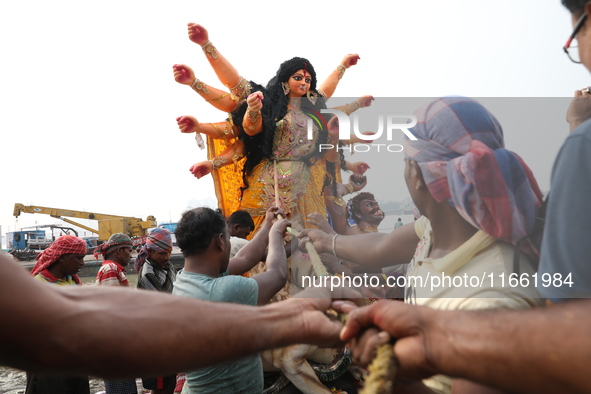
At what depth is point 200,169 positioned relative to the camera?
4211 millimetres

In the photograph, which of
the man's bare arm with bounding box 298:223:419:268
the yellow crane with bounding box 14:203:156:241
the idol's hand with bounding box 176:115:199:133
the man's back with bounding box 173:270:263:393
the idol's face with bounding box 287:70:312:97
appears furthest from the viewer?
the yellow crane with bounding box 14:203:156:241

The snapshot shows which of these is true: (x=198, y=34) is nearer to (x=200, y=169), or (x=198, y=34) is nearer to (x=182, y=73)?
(x=182, y=73)

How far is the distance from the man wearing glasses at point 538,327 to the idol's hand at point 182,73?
321cm

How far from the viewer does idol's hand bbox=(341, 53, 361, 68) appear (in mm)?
4114

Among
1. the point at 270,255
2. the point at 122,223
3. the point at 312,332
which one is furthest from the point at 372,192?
the point at 122,223

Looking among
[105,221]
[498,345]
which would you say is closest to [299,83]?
[498,345]

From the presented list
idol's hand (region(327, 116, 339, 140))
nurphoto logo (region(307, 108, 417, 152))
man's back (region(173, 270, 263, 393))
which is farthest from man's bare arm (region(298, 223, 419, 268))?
man's back (region(173, 270, 263, 393))

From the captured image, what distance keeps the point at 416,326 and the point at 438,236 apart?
1.40ft

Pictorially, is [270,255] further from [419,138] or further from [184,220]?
[419,138]

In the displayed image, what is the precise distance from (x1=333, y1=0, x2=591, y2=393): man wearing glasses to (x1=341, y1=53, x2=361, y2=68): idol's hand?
3.00 meters

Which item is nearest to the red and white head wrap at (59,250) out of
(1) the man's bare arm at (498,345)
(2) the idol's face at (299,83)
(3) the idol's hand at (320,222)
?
(2) the idol's face at (299,83)

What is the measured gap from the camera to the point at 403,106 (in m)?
1.52

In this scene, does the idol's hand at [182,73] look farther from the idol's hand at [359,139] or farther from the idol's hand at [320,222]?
the idol's hand at [359,139]

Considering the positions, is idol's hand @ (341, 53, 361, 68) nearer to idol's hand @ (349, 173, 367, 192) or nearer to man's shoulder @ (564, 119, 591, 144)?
idol's hand @ (349, 173, 367, 192)
